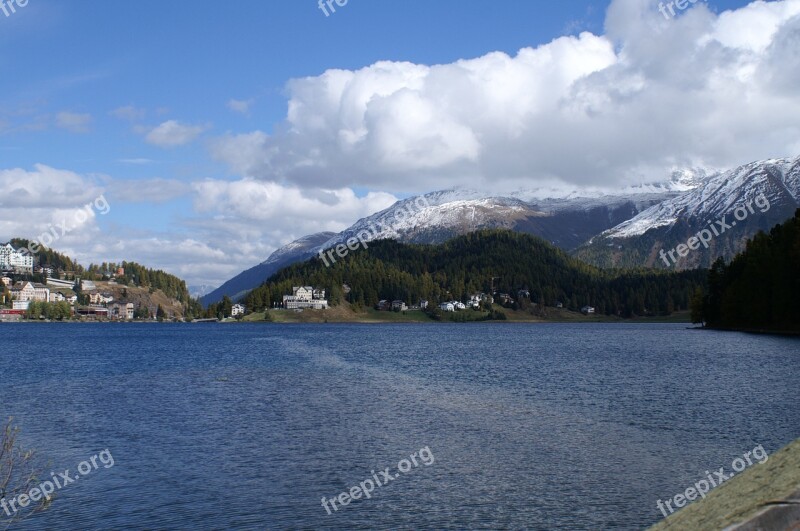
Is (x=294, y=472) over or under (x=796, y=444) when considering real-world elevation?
under

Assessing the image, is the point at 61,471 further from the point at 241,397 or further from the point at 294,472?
the point at 241,397

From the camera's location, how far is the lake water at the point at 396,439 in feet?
99.0

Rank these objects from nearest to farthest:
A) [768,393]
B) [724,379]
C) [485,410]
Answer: [485,410] < [768,393] < [724,379]

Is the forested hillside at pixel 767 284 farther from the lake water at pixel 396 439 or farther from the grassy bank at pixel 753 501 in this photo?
the grassy bank at pixel 753 501

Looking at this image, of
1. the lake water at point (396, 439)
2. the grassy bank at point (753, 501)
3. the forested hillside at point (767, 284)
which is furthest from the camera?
the forested hillside at point (767, 284)

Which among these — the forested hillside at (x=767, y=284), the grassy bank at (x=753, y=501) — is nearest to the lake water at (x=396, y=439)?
the grassy bank at (x=753, y=501)

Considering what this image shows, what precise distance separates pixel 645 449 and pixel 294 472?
20509mm

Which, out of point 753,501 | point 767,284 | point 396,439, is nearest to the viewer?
point 753,501

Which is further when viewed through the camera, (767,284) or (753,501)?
(767,284)

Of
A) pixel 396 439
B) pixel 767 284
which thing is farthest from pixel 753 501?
pixel 767 284

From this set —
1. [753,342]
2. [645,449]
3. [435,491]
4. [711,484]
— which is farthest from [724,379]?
[753,342]

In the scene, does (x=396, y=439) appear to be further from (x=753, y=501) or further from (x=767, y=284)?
(x=767, y=284)

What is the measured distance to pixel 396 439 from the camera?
4466 cm

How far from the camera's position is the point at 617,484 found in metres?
33.3
